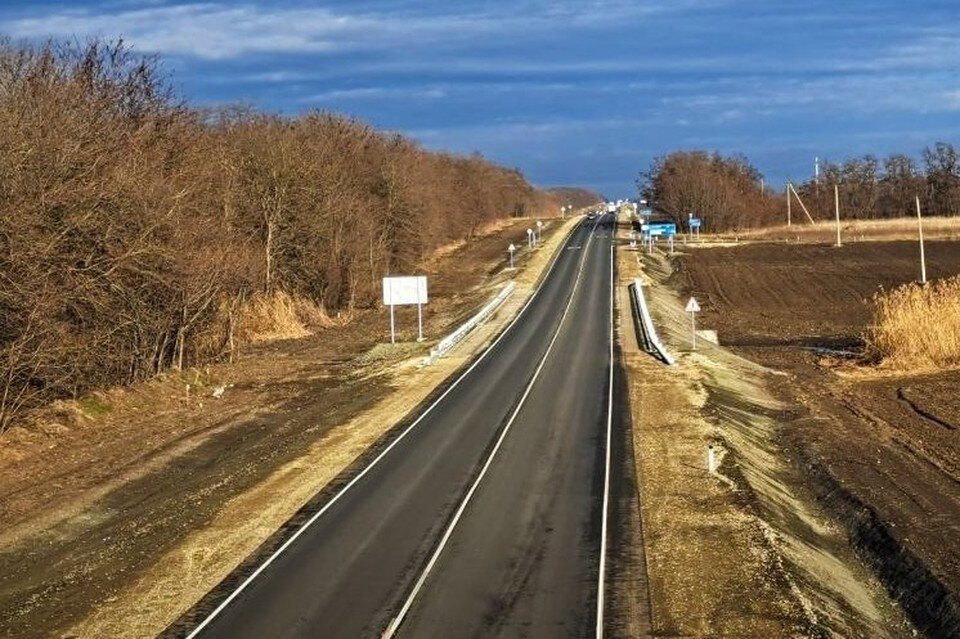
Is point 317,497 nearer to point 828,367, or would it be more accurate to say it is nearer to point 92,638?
point 92,638

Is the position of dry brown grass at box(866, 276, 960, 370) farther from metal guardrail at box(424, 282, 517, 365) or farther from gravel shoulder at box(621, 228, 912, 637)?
metal guardrail at box(424, 282, 517, 365)

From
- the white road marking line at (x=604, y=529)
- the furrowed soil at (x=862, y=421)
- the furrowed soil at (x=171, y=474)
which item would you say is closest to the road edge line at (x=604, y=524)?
the white road marking line at (x=604, y=529)

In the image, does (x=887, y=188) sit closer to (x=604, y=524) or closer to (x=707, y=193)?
(x=707, y=193)

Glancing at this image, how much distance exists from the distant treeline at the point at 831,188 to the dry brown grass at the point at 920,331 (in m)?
81.2

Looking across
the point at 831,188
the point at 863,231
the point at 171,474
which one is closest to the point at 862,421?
the point at 171,474

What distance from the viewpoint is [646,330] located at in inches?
1773

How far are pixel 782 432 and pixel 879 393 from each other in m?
7.50

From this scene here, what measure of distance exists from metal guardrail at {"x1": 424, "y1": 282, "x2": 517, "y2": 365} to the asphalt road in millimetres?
9212

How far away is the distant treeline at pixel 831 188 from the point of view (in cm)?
12556

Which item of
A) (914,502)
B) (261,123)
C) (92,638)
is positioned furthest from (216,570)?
(261,123)

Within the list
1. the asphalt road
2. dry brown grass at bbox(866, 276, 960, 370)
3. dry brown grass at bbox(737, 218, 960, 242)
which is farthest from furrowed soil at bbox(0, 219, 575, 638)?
dry brown grass at bbox(737, 218, 960, 242)

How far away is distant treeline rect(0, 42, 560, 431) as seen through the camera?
23562mm

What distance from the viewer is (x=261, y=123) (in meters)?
57.9

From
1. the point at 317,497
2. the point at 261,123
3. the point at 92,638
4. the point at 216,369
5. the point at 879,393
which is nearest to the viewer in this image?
the point at 92,638
